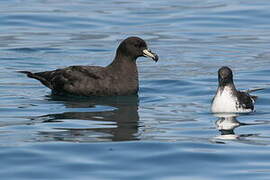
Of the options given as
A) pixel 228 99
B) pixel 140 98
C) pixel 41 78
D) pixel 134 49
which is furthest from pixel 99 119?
pixel 41 78

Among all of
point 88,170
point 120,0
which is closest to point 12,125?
point 88,170

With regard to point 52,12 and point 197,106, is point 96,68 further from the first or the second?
point 52,12

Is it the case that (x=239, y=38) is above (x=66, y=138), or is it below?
above

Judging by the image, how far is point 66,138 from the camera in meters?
12.7

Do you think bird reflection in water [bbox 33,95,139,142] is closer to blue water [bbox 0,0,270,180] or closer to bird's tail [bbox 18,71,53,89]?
blue water [bbox 0,0,270,180]

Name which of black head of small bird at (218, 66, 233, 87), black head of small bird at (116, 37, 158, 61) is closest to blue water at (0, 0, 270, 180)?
black head of small bird at (218, 66, 233, 87)

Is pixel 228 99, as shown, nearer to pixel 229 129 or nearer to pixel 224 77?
pixel 224 77

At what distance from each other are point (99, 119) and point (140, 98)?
2063 millimetres

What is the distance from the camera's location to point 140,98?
16.2 metres

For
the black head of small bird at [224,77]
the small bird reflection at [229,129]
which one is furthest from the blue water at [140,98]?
the black head of small bird at [224,77]

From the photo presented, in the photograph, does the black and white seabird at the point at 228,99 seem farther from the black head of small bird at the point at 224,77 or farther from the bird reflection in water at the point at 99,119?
the bird reflection in water at the point at 99,119

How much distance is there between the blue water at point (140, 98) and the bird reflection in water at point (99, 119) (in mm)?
15

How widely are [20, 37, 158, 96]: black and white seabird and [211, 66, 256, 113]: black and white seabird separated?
201cm

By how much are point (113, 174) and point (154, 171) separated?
0.46 metres
